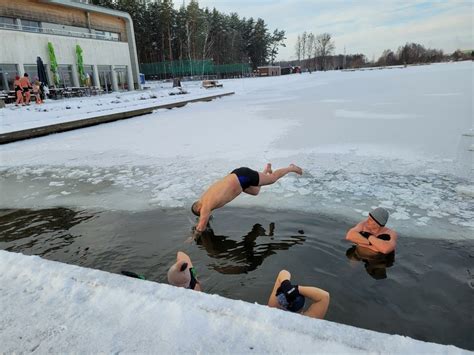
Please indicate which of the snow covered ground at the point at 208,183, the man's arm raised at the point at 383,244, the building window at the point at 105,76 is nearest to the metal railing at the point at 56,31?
the building window at the point at 105,76

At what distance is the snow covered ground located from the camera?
1.93 m

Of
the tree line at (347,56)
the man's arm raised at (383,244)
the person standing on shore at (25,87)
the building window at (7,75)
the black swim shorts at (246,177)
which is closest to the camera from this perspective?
the man's arm raised at (383,244)

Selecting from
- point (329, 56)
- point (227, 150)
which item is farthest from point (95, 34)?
point (329, 56)

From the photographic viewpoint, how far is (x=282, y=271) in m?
2.78

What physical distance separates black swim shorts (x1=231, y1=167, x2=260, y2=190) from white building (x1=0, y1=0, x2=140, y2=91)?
19394mm

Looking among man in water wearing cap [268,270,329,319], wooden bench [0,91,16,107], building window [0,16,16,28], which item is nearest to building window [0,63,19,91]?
building window [0,16,16,28]

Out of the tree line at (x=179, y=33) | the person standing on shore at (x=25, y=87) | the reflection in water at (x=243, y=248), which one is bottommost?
the reflection in water at (x=243, y=248)

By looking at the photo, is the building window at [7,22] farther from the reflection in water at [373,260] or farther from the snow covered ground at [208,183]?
the reflection in water at [373,260]

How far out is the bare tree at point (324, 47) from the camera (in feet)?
303

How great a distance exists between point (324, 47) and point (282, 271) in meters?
100

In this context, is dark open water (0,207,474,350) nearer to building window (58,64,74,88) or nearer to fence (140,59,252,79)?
building window (58,64,74,88)

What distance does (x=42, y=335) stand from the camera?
201cm

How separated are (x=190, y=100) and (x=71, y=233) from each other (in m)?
16.7

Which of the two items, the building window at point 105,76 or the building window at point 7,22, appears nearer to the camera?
the building window at point 7,22
